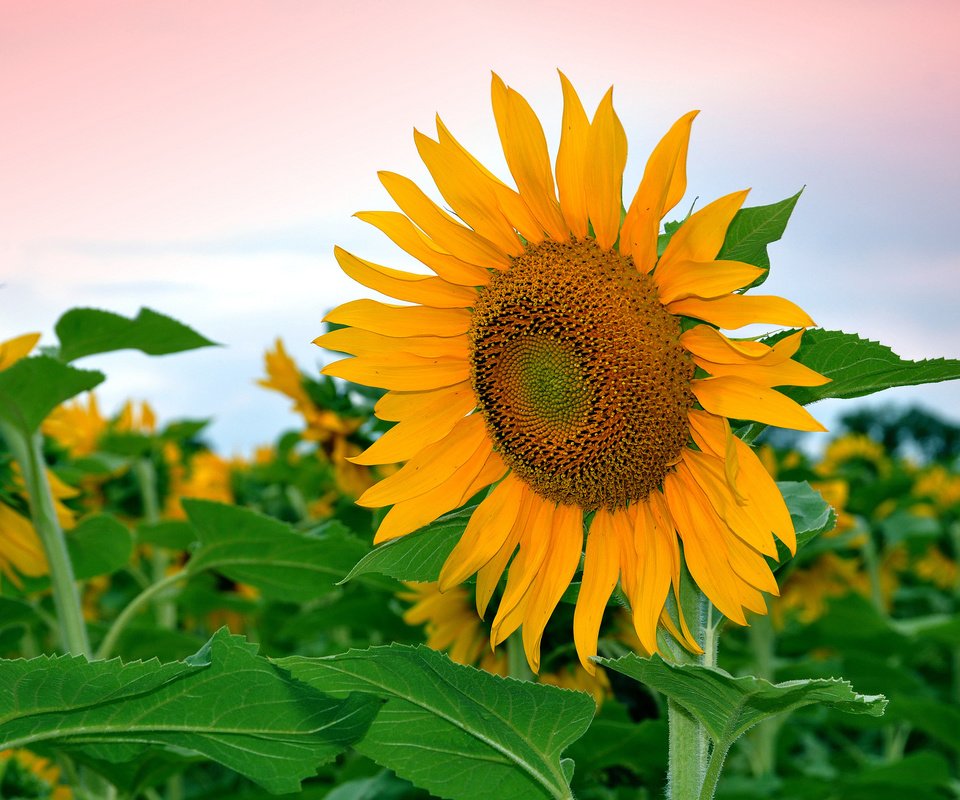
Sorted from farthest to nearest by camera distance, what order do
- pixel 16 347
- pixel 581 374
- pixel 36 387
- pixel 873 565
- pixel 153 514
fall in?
pixel 873 565
pixel 153 514
pixel 16 347
pixel 36 387
pixel 581 374

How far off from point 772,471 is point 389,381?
2.32 meters

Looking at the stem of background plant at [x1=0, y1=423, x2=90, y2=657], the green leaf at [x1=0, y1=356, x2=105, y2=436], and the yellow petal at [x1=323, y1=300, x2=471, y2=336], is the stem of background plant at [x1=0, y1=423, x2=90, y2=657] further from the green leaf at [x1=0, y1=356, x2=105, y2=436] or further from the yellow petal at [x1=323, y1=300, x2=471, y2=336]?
the yellow petal at [x1=323, y1=300, x2=471, y2=336]

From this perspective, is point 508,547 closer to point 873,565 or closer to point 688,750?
point 688,750

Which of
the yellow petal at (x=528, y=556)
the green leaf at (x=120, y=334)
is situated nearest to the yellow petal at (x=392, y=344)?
the yellow petal at (x=528, y=556)

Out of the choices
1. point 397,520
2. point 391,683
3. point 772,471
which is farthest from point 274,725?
point 772,471

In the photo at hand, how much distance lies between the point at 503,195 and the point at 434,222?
0.10 metres

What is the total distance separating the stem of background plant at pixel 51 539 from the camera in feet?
6.73

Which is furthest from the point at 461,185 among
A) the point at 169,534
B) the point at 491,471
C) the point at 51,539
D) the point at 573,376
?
the point at 169,534

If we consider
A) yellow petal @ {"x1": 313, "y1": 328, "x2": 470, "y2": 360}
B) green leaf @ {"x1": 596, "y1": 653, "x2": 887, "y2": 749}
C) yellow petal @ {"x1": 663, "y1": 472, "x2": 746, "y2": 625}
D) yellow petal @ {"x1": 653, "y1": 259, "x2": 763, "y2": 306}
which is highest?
yellow petal @ {"x1": 653, "y1": 259, "x2": 763, "y2": 306}

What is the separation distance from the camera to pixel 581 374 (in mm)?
1312

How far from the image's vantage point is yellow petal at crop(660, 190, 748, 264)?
45.9 inches

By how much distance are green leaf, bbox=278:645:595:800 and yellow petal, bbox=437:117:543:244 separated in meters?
0.52

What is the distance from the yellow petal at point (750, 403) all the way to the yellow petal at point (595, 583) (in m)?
0.22

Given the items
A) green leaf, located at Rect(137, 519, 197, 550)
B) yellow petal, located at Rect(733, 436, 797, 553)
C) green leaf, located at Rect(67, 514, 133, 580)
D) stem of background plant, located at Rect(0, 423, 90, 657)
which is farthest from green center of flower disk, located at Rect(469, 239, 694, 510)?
green leaf, located at Rect(137, 519, 197, 550)
